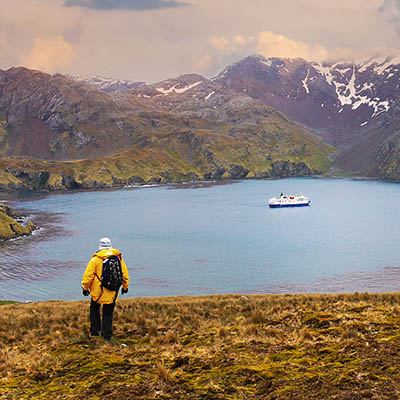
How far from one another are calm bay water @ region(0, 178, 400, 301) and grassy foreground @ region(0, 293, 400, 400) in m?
49.2

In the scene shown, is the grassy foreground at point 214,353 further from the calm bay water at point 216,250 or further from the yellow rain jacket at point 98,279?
the calm bay water at point 216,250

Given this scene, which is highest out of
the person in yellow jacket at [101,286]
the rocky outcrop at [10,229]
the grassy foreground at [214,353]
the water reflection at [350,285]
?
the person in yellow jacket at [101,286]

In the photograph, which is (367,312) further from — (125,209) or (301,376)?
(125,209)

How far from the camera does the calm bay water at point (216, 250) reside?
72500 millimetres

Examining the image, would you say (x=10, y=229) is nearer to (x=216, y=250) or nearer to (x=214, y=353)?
(x=216, y=250)

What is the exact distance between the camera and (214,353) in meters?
14.8

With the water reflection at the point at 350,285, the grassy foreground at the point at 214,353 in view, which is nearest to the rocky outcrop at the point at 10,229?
the water reflection at the point at 350,285

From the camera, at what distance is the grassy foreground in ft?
39.4

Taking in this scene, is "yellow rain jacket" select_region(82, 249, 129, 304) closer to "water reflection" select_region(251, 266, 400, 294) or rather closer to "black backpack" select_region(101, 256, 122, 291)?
"black backpack" select_region(101, 256, 122, 291)

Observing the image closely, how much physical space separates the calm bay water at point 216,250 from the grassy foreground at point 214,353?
49215 millimetres

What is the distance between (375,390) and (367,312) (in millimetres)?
7583

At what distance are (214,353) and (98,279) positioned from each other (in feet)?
15.5

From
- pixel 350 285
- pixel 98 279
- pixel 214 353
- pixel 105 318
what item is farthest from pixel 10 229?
pixel 214 353

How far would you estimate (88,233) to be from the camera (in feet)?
401
